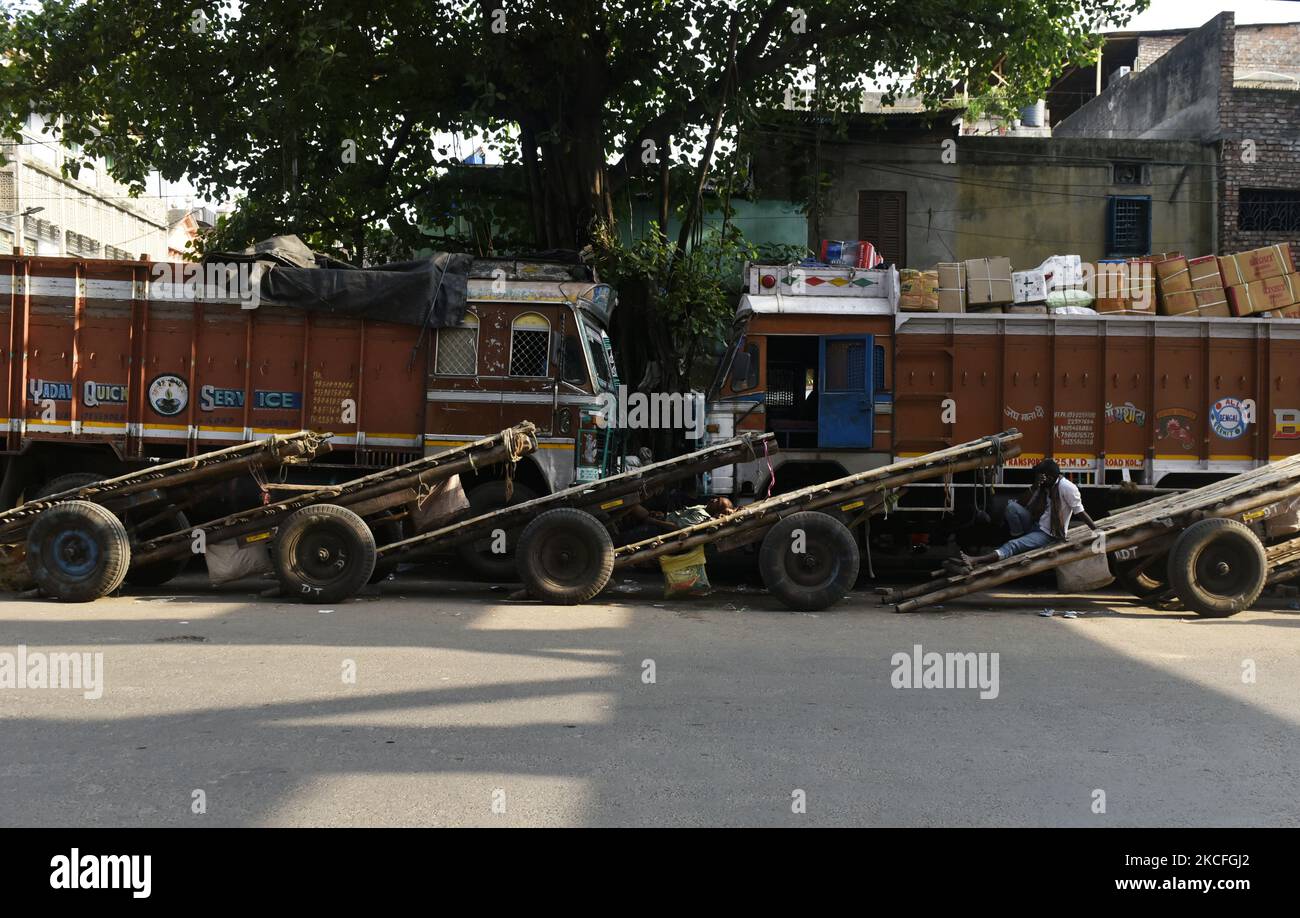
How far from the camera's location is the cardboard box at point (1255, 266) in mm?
12297

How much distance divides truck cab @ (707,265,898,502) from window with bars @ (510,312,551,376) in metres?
1.95

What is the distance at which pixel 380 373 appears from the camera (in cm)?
1157

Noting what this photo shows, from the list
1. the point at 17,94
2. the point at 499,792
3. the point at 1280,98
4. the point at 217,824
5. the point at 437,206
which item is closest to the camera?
the point at 217,824

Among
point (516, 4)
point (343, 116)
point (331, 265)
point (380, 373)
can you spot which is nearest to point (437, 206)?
point (343, 116)

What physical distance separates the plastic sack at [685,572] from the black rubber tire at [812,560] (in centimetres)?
68

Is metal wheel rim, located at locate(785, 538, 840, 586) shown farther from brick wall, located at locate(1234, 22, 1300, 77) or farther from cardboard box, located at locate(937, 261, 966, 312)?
brick wall, located at locate(1234, 22, 1300, 77)

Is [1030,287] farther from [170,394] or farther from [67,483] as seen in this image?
[67,483]

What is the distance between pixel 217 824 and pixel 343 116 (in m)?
13.8

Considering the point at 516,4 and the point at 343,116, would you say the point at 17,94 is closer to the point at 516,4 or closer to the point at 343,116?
the point at 343,116

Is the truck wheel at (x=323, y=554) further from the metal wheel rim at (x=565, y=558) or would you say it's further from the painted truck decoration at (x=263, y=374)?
the painted truck decoration at (x=263, y=374)

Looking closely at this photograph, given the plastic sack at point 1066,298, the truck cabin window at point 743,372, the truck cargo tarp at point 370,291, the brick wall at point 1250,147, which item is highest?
the brick wall at point 1250,147

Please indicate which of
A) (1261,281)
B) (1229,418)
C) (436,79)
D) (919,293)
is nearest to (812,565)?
(919,293)

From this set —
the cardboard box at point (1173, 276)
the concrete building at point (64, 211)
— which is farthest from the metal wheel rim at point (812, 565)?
the concrete building at point (64, 211)

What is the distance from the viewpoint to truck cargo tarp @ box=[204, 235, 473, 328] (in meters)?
11.4
